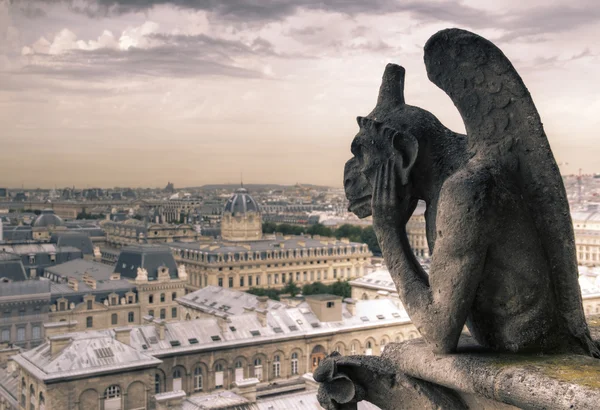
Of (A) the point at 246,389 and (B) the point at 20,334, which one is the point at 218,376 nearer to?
(A) the point at 246,389

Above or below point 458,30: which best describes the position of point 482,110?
below

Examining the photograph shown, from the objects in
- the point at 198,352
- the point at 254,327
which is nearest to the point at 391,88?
the point at 198,352

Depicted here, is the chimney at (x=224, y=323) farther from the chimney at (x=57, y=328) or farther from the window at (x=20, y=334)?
the window at (x=20, y=334)

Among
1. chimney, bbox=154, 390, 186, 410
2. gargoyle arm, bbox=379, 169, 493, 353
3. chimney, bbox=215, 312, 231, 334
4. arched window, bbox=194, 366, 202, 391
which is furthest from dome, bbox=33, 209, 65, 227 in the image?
gargoyle arm, bbox=379, 169, 493, 353

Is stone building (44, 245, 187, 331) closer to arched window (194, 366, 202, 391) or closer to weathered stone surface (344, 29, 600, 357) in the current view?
arched window (194, 366, 202, 391)

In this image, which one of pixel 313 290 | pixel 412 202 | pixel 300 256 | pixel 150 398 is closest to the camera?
pixel 412 202

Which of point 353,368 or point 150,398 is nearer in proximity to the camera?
point 353,368

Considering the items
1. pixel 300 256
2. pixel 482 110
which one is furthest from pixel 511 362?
pixel 300 256

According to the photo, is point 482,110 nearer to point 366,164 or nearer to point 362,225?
point 366,164
